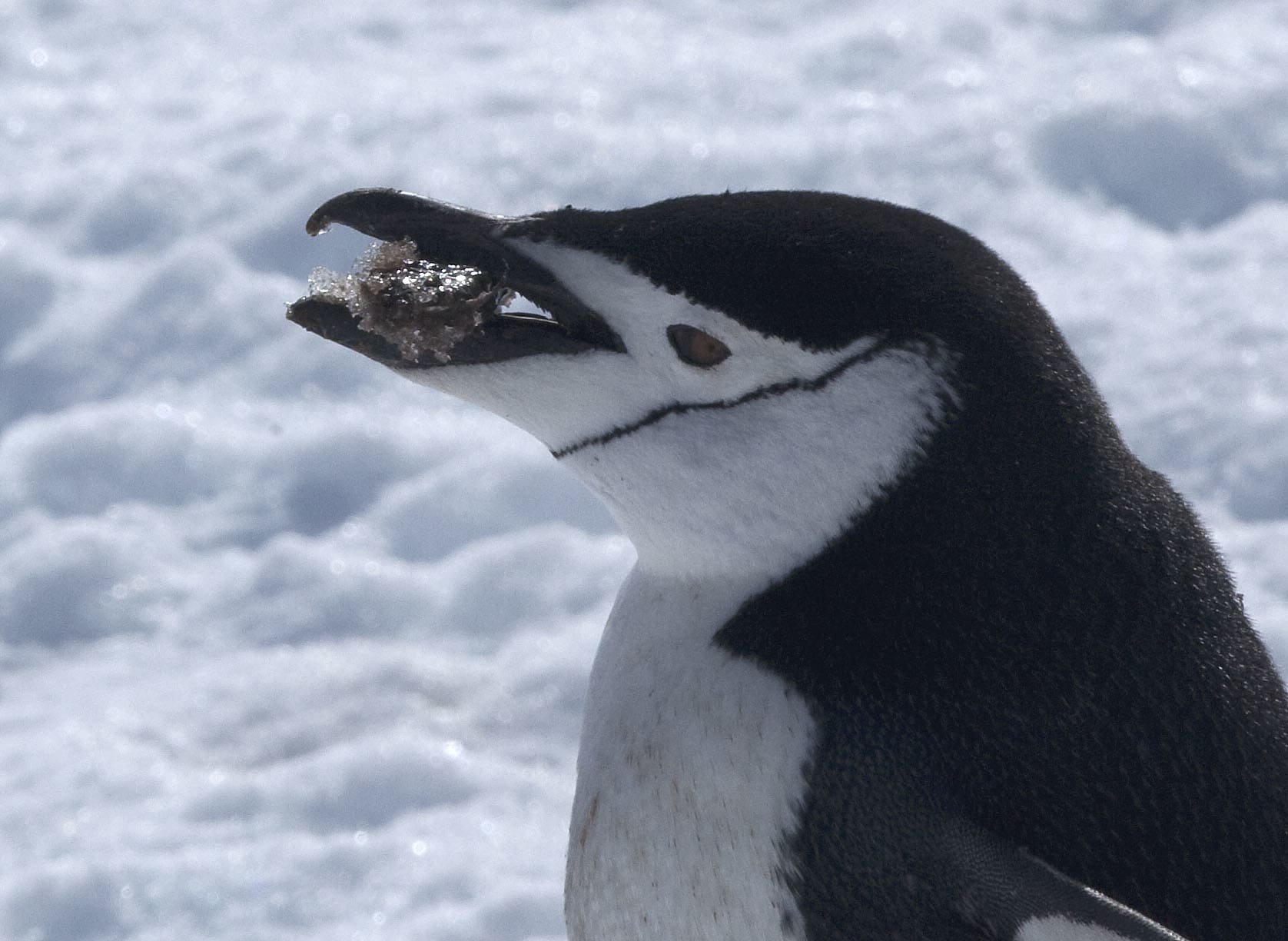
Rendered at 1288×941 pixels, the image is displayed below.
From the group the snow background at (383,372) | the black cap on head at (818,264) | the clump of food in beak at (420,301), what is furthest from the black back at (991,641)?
the snow background at (383,372)

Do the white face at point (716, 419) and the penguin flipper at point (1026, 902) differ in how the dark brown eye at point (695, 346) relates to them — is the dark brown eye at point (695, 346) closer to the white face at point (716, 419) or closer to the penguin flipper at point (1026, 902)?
the white face at point (716, 419)

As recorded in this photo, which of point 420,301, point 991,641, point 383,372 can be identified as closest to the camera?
point 991,641

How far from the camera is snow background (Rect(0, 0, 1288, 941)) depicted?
7.41ft

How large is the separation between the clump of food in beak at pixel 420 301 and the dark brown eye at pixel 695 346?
0.16 metres

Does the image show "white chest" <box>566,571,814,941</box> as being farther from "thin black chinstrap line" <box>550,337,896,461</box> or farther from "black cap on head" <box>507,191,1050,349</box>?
"black cap on head" <box>507,191,1050,349</box>

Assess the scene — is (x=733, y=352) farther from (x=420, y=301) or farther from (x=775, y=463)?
(x=420, y=301)

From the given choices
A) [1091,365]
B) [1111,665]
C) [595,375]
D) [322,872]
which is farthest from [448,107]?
[1111,665]

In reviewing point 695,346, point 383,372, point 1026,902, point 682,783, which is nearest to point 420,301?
point 695,346

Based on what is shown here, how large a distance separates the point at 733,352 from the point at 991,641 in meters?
0.30

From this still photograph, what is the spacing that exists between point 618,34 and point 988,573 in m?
3.10

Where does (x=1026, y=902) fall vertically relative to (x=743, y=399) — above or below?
below

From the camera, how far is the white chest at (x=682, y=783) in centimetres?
129

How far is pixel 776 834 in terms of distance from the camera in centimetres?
128

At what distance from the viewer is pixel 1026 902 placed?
1151 mm
